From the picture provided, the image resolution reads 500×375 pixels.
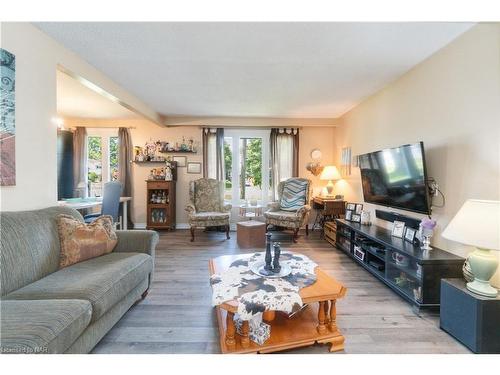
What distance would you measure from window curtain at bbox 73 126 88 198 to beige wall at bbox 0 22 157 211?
10.9 ft

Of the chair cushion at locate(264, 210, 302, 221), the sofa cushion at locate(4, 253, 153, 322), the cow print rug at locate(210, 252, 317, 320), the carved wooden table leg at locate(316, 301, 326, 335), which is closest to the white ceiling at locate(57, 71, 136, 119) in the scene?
the sofa cushion at locate(4, 253, 153, 322)

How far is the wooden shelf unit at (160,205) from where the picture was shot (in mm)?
5020

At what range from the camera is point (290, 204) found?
16.2 feet

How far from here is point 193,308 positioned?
2.15m

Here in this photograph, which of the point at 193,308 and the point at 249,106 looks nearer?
the point at 193,308

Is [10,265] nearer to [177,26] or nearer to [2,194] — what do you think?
[2,194]

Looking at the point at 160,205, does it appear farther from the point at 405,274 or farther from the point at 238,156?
the point at 405,274

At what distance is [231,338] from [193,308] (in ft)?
2.33

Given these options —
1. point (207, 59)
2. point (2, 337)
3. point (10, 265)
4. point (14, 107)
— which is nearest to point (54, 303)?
point (2, 337)

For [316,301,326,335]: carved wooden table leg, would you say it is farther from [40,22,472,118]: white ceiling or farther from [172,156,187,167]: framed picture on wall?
[172,156,187,167]: framed picture on wall

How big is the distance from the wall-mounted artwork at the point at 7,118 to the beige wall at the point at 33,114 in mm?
43

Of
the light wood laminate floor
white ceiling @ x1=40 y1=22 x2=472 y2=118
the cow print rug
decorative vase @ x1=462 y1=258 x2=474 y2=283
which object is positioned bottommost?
the light wood laminate floor

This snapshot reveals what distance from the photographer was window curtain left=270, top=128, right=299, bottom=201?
208 inches

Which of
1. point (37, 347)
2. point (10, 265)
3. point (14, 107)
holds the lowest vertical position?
point (37, 347)
